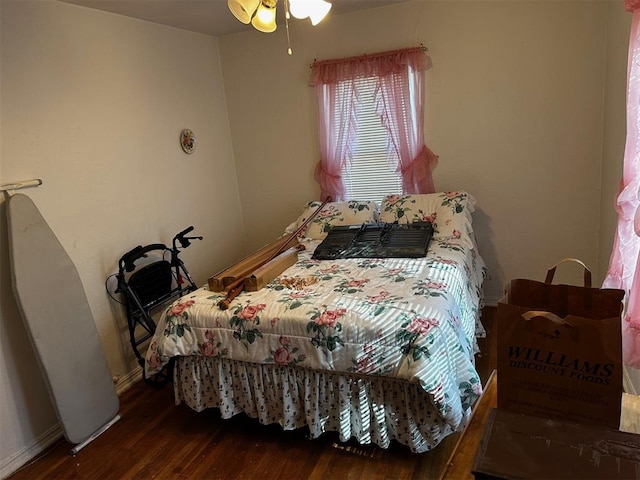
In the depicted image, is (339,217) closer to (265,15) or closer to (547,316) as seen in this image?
(265,15)

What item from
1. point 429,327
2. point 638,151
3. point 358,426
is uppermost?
point 638,151

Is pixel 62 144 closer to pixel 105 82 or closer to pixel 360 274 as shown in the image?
pixel 105 82

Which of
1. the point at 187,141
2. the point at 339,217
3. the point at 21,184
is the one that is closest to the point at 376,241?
the point at 339,217

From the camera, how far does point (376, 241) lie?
9.97 feet

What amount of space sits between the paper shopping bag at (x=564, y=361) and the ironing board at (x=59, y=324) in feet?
6.95

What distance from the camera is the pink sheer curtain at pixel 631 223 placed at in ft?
5.23

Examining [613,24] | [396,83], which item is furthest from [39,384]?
[613,24]

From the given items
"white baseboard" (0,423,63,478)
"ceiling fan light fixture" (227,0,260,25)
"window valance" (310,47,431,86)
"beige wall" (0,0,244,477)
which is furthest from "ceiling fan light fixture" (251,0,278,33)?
"white baseboard" (0,423,63,478)

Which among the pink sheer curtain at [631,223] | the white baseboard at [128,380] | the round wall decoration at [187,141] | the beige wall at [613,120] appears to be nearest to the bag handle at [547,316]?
the pink sheer curtain at [631,223]

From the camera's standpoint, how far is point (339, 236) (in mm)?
3166

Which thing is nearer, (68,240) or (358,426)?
(358,426)

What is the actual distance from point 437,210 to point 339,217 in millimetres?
727

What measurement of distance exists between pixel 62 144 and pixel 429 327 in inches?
87.4

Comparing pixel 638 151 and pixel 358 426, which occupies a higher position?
pixel 638 151
